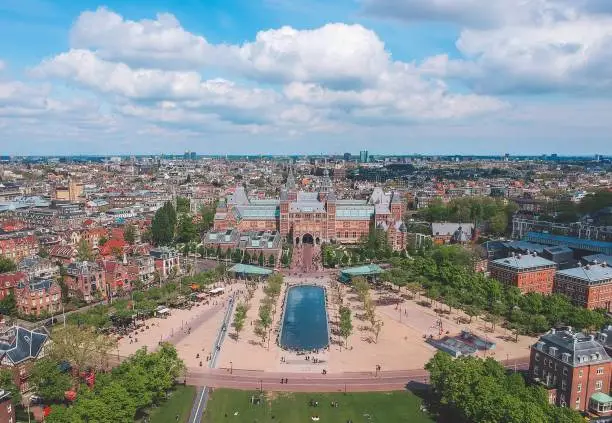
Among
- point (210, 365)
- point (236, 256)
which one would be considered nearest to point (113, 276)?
point (236, 256)

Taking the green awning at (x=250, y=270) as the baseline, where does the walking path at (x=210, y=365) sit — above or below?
below

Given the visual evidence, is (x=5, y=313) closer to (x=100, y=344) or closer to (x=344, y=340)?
(x=100, y=344)

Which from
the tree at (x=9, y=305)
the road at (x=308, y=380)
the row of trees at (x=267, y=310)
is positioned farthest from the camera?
the tree at (x=9, y=305)

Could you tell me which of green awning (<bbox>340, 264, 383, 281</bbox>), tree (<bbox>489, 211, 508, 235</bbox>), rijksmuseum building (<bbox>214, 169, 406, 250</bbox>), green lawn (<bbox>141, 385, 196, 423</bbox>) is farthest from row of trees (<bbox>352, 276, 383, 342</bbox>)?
tree (<bbox>489, 211, 508, 235</bbox>)

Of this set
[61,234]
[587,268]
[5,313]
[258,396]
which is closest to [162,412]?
[258,396]

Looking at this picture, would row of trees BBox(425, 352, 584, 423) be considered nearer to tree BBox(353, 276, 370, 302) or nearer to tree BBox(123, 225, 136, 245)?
tree BBox(353, 276, 370, 302)

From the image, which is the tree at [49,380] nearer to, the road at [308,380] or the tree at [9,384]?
the tree at [9,384]

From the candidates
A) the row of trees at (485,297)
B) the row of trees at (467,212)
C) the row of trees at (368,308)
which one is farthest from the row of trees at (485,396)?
the row of trees at (467,212)
